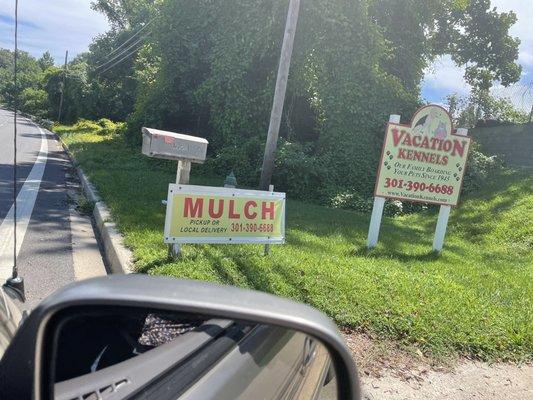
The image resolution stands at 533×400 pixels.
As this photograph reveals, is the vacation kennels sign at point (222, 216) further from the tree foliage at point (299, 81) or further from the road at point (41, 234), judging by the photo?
the tree foliage at point (299, 81)

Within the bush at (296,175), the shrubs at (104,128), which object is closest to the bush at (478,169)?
the bush at (296,175)

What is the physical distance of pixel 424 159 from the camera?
7.83 metres

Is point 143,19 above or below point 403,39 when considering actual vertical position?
above

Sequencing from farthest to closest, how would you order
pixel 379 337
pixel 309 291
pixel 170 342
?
pixel 309 291
pixel 379 337
pixel 170 342

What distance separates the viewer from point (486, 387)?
3.86 metres

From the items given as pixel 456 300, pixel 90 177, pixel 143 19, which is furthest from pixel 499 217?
pixel 143 19

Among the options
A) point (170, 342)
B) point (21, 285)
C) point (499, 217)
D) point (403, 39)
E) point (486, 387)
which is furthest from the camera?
point (403, 39)

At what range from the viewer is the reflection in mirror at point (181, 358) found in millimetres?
1222

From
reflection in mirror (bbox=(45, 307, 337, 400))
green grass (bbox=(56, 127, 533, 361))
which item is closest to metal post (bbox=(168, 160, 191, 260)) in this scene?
green grass (bbox=(56, 127, 533, 361))

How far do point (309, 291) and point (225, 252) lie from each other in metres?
1.56

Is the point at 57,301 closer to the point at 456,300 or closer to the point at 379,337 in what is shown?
the point at 379,337

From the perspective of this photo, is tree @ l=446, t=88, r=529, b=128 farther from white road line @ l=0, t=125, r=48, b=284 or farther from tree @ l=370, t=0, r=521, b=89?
white road line @ l=0, t=125, r=48, b=284

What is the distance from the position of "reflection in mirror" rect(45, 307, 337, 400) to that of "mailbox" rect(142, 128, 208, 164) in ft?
12.1

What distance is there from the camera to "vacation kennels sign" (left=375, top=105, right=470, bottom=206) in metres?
7.75
